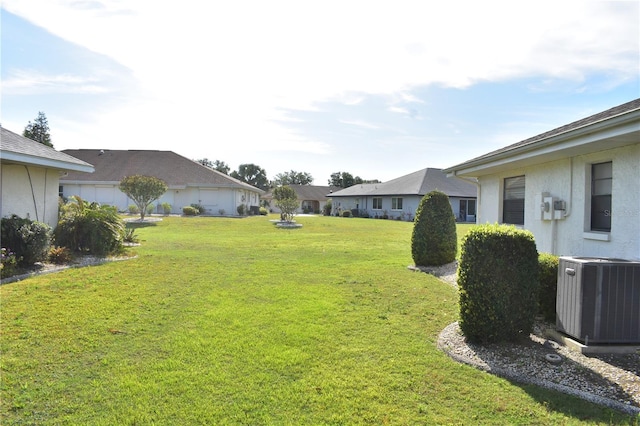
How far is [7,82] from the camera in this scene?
8.27 metres

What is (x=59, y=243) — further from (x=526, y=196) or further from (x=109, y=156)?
(x=109, y=156)

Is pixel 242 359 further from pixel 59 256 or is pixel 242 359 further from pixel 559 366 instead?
pixel 59 256

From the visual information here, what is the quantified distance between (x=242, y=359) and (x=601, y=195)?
625 centimetres

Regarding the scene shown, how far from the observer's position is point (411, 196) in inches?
1430

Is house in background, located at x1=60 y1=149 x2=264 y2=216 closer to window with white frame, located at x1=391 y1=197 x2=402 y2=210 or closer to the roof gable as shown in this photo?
window with white frame, located at x1=391 y1=197 x2=402 y2=210

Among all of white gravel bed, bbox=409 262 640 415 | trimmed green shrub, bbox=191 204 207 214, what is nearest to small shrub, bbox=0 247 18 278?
white gravel bed, bbox=409 262 640 415

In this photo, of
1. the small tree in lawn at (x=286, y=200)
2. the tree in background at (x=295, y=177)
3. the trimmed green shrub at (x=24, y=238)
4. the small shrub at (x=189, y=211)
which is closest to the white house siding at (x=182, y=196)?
the small shrub at (x=189, y=211)

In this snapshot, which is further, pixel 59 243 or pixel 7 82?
pixel 59 243

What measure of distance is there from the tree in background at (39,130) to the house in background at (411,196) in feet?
159

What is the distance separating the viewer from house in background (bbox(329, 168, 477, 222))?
35969 millimetres

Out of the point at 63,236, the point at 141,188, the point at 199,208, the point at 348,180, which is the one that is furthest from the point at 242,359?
the point at 348,180

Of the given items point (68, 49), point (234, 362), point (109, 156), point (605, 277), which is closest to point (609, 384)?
point (605, 277)

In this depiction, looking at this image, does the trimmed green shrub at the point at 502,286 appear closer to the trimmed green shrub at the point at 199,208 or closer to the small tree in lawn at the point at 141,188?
the small tree in lawn at the point at 141,188

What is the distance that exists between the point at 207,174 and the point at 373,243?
24.3m
